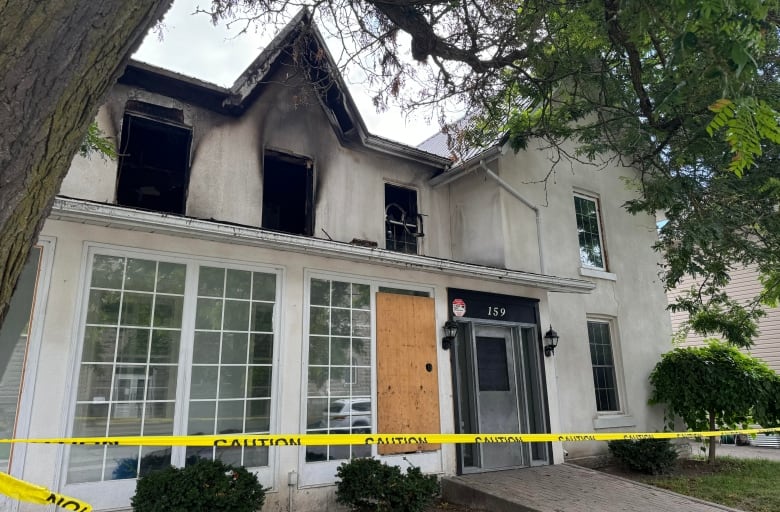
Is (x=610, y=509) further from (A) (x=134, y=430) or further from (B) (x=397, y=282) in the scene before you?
(A) (x=134, y=430)

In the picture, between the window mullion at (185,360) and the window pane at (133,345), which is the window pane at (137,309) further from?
the window mullion at (185,360)

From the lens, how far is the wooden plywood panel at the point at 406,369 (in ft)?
24.1

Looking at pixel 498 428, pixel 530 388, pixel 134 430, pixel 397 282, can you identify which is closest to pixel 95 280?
pixel 134 430

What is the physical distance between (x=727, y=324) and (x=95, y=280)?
11.8 metres

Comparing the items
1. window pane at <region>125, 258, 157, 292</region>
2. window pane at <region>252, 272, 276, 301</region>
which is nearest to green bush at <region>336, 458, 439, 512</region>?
window pane at <region>252, 272, 276, 301</region>

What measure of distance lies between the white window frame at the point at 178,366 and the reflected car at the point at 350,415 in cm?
83

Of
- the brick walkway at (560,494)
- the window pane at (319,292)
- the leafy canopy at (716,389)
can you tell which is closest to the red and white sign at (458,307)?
the window pane at (319,292)

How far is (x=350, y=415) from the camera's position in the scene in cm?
705

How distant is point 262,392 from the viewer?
6.52 m

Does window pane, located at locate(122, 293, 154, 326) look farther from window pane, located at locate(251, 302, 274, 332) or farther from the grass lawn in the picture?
the grass lawn

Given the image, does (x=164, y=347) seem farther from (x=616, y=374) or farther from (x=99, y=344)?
(x=616, y=374)

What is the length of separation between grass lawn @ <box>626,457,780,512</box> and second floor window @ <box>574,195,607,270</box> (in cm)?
430

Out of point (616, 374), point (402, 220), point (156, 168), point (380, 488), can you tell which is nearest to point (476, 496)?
point (380, 488)

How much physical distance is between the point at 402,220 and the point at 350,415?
4280mm
